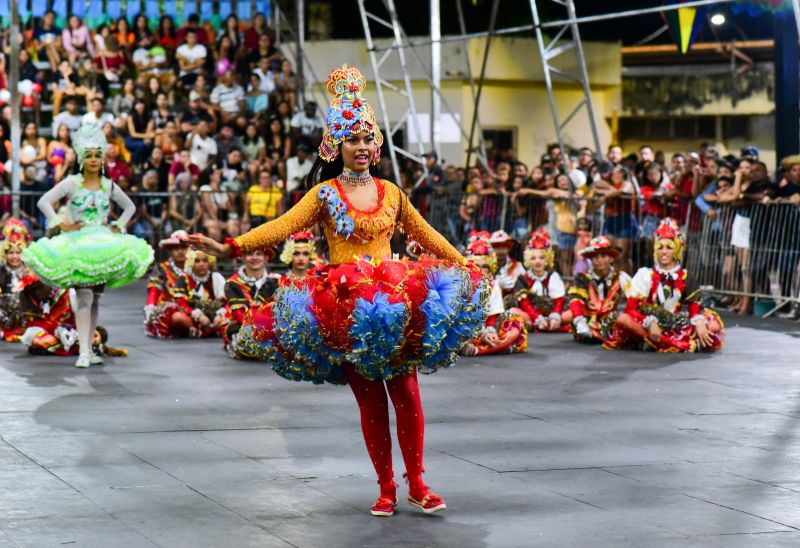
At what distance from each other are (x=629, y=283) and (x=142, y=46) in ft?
45.3

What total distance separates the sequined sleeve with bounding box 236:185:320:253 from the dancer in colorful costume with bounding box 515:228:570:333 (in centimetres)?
813

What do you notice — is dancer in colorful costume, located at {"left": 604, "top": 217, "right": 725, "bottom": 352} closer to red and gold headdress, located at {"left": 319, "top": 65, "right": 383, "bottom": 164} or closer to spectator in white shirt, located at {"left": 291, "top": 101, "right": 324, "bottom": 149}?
red and gold headdress, located at {"left": 319, "top": 65, "right": 383, "bottom": 164}

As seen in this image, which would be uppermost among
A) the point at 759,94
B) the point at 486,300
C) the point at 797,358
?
the point at 759,94

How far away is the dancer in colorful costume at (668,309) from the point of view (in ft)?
41.9

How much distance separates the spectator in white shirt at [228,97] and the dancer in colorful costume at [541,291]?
9985 millimetres

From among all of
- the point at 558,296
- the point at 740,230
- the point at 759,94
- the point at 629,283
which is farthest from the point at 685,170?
the point at 759,94

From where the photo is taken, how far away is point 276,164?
2267 centimetres

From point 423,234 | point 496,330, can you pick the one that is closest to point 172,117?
point 496,330

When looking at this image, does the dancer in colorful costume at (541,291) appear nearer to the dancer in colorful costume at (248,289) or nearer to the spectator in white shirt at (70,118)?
the dancer in colorful costume at (248,289)

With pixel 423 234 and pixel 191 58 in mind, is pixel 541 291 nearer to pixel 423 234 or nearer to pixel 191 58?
pixel 423 234

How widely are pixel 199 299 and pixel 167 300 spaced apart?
0.33 metres

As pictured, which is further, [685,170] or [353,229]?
[685,170]

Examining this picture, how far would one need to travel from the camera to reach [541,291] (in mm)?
15031

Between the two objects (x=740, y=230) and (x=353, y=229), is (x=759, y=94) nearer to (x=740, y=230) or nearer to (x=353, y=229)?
(x=740, y=230)
